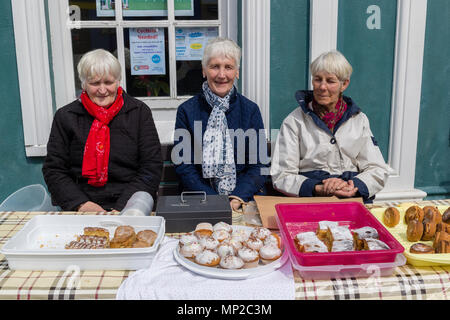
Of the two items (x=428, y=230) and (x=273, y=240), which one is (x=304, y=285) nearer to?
(x=273, y=240)

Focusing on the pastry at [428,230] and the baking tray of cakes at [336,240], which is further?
the pastry at [428,230]

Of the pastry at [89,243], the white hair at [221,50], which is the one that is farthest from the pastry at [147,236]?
the white hair at [221,50]

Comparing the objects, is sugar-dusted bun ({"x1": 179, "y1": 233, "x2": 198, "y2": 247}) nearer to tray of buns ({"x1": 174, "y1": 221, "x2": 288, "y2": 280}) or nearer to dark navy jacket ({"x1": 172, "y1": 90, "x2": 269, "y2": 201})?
tray of buns ({"x1": 174, "y1": 221, "x2": 288, "y2": 280})

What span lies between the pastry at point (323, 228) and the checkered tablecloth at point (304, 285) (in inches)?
7.6

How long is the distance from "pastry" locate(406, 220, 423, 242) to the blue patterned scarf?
43.8 inches

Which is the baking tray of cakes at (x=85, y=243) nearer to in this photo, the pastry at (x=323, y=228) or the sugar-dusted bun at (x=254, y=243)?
the sugar-dusted bun at (x=254, y=243)

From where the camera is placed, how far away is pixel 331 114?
2279 millimetres

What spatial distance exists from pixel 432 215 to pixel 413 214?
0.20 feet

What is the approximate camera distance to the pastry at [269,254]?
128cm

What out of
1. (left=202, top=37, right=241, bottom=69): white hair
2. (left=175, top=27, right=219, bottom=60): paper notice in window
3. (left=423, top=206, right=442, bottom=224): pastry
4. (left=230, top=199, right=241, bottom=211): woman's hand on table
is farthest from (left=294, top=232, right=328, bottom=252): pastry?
(left=175, top=27, right=219, bottom=60): paper notice in window

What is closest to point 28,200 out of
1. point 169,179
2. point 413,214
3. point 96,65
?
point 96,65

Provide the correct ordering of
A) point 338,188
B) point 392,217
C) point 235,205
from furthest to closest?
point 338,188
point 235,205
point 392,217

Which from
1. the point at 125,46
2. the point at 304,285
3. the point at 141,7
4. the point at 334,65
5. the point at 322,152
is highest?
the point at 141,7
